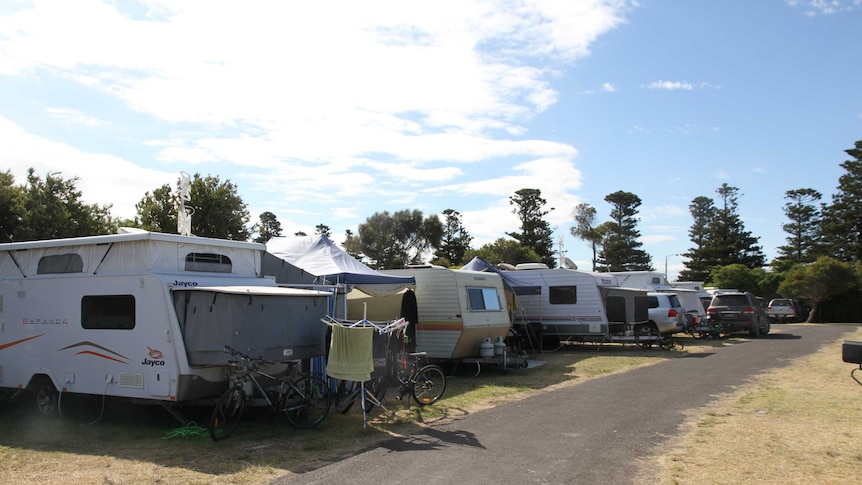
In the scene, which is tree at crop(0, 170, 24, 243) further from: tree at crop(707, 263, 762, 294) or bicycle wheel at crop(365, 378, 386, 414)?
tree at crop(707, 263, 762, 294)

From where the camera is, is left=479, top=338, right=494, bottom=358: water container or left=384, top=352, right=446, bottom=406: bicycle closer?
left=384, top=352, right=446, bottom=406: bicycle

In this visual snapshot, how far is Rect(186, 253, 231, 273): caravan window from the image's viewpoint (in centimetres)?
900

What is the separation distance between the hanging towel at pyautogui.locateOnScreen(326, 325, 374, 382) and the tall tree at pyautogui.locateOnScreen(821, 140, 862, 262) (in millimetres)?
55247

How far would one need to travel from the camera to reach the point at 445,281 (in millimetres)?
14094

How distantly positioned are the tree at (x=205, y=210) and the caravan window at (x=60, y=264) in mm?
17556

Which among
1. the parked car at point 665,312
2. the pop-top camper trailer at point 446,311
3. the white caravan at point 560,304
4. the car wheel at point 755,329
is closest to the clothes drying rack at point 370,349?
the pop-top camper trailer at point 446,311

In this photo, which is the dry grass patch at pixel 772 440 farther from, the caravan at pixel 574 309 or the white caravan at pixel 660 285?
the white caravan at pixel 660 285

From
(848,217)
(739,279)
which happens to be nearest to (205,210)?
(739,279)

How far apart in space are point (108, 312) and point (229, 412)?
2.30 metres

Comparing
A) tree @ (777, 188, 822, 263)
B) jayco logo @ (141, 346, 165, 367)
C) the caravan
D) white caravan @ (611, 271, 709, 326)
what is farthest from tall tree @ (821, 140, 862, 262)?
jayco logo @ (141, 346, 165, 367)

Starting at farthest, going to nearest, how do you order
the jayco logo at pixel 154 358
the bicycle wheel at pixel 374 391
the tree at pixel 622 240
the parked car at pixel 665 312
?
1. the tree at pixel 622 240
2. the parked car at pixel 665 312
3. the bicycle wheel at pixel 374 391
4. the jayco logo at pixel 154 358

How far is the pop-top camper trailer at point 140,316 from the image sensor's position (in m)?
8.10

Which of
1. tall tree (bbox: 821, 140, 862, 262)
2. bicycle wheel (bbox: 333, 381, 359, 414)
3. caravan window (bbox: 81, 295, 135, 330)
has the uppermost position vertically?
tall tree (bbox: 821, 140, 862, 262)

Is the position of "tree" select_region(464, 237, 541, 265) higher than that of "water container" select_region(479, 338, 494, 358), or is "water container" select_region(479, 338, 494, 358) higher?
"tree" select_region(464, 237, 541, 265)
